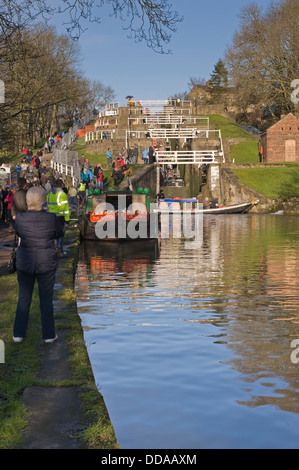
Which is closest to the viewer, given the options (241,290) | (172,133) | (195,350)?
(195,350)

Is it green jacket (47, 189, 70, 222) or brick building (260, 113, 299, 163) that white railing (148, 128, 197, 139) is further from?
green jacket (47, 189, 70, 222)

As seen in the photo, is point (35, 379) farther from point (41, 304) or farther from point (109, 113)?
point (109, 113)

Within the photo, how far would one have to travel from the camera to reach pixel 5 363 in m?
7.53

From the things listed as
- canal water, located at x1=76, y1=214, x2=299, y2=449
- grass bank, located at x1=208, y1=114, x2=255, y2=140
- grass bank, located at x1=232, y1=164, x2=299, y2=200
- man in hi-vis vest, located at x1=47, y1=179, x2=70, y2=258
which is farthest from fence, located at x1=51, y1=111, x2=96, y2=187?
man in hi-vis vest, located at x1=47, y1=179, x2=70, y2=258

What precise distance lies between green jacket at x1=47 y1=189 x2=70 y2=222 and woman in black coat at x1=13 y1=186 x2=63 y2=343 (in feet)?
24.3

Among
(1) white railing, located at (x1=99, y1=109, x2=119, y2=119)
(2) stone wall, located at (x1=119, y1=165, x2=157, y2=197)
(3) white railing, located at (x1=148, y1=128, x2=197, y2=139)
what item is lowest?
(2) stone wall, located at (x1=119, y1=165, x2=157, y2=197)

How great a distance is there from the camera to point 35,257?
28.5 feet

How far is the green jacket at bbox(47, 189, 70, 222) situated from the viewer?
53.3 ft

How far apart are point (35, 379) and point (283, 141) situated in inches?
2316

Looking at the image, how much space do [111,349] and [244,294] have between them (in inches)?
199

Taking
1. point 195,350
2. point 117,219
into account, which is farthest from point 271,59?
point 195,350

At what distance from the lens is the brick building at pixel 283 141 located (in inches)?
2482

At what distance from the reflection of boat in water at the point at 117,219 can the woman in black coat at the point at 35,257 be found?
49.9 feet
